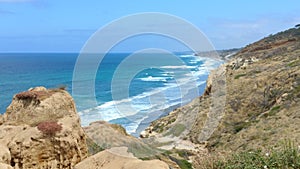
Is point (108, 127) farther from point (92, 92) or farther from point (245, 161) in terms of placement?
point (92, 92)

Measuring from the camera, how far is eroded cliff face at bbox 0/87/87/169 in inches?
455

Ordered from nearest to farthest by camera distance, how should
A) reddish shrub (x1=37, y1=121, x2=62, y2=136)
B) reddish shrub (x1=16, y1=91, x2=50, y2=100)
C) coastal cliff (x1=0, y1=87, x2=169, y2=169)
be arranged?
coastal cliff (x1=0, y1=87, x2=169, y2=169), reddish shrub (x1=37, y1=121, x2=62, y2=136), reddish shrub (x1=16, y1=91, x2=50, y2=100)

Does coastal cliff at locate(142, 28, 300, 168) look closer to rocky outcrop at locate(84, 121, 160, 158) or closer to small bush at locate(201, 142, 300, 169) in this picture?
rocky outcrop at locate(84, 121, 160, 158)

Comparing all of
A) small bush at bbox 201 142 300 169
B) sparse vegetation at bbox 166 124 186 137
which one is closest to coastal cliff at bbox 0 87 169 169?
small bush at bbox 201 142 300 169

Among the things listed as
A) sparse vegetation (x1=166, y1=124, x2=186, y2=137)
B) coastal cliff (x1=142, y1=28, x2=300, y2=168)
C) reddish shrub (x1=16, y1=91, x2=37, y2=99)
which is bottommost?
sparse vegetation (x1=166, y1=124, x2=186, y2=137)

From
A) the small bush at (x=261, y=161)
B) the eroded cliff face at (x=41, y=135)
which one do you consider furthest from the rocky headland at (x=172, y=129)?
the small bush at (x=261, y=161)

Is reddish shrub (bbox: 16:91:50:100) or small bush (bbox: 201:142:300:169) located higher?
reddish shrub (bbox: 16:91:50:100)

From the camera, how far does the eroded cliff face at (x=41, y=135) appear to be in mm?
11562

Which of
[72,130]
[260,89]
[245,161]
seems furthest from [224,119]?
[245,161]

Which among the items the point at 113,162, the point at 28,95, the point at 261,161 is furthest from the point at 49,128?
the point at 261,161

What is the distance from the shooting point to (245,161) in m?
7.14

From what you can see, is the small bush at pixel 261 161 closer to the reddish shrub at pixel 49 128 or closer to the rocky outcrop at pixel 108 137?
the reddish shrub at pixel 49 128

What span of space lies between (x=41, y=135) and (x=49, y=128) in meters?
0.36

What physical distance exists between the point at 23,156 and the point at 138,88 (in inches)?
2378
